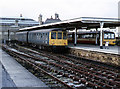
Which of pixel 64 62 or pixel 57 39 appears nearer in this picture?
pixel 64 62

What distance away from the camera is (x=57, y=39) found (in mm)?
22062

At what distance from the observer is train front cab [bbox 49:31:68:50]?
21891mm

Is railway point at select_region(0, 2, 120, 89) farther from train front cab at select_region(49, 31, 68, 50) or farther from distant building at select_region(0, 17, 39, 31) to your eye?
distant building at select_region(0, 17, 39, 31)

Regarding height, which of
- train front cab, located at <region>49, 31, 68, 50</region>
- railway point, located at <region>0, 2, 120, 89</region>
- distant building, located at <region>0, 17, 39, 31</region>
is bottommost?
railway point, located at <region>0, 2, 120, 89</region>

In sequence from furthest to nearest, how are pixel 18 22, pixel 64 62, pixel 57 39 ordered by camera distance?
pixel 18 22 < pixel 57 39 < pixel 64 62

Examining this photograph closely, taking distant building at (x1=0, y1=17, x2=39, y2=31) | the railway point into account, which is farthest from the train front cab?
distant building at (x1=0, y1=17, x2=39, y2=31)

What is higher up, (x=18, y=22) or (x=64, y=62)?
(x=18, y=22)

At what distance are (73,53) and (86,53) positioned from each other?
10.6 ft

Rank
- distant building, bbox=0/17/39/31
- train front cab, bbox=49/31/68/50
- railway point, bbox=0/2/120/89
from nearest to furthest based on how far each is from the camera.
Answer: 1. railway point, bbox=0/2/120/89
2. train front cab, bbox=49/31/68/50
3. distant building, bbox=0/17/39/31

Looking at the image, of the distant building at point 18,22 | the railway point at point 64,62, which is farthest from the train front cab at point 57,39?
the distant building at point 18,22

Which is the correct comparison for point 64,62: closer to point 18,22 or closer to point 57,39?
point 57,39

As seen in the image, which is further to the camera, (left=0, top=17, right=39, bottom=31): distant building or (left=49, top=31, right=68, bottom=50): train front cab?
(left=0, top=17, right=39, bottom=31): distant building

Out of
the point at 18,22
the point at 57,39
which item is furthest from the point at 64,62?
the point at 18,22

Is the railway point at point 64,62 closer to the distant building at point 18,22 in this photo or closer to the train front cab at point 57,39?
the train front cab at point 57,39
